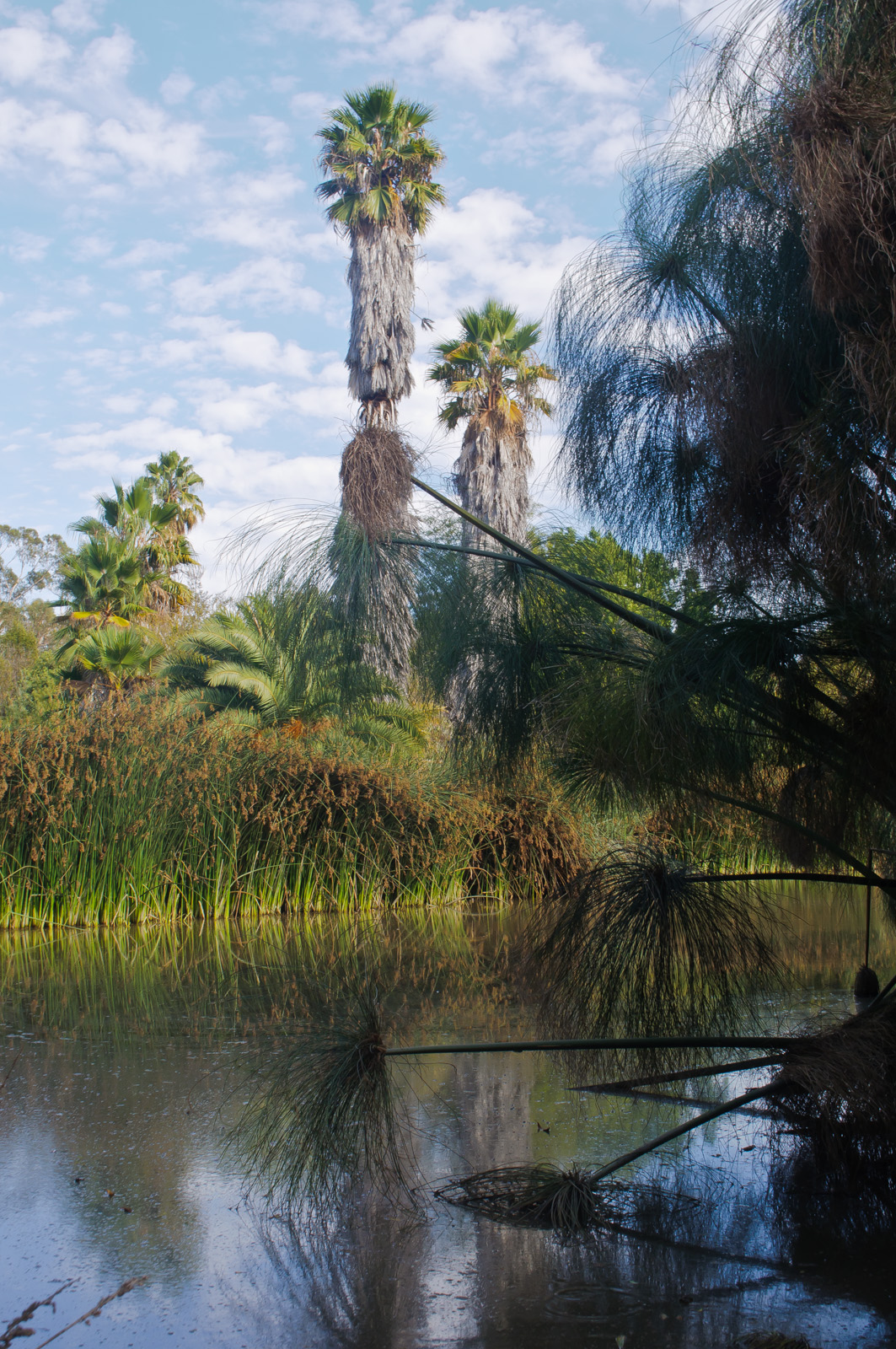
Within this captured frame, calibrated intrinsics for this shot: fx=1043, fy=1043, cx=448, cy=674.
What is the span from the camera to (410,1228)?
2.81 metres

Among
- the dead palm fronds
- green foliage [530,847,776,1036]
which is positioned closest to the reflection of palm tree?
green foliage [530,847,776,1036]

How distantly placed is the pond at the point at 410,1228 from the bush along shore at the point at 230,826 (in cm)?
391

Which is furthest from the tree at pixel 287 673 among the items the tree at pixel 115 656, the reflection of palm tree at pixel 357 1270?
the tree at pixel 115 656

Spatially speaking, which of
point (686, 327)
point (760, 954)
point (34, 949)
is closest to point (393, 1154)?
point (760, 954)

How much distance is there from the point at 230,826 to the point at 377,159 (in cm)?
1228

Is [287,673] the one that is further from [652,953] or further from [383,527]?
[652,953]

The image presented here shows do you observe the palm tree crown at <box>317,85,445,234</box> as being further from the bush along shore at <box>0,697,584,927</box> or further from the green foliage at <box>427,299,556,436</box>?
the bush along shore at <box>0,697,584,927</box>

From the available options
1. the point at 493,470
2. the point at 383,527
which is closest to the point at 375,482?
the point at 383,527

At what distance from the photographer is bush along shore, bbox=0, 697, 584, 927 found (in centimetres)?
921

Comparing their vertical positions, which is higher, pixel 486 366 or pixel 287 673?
pixel 486 366

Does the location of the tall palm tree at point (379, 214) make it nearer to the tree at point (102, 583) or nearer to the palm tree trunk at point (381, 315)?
the palm tree trunk at point (381, 315)

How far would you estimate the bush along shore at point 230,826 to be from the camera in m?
9.21

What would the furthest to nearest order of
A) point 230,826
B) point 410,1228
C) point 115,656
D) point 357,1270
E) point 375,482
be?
point 115,656, point 230,826, point 375,482, point 410,1228, point 357,1270

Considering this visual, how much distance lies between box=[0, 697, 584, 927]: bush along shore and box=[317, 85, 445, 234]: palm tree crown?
9955 millimetres
